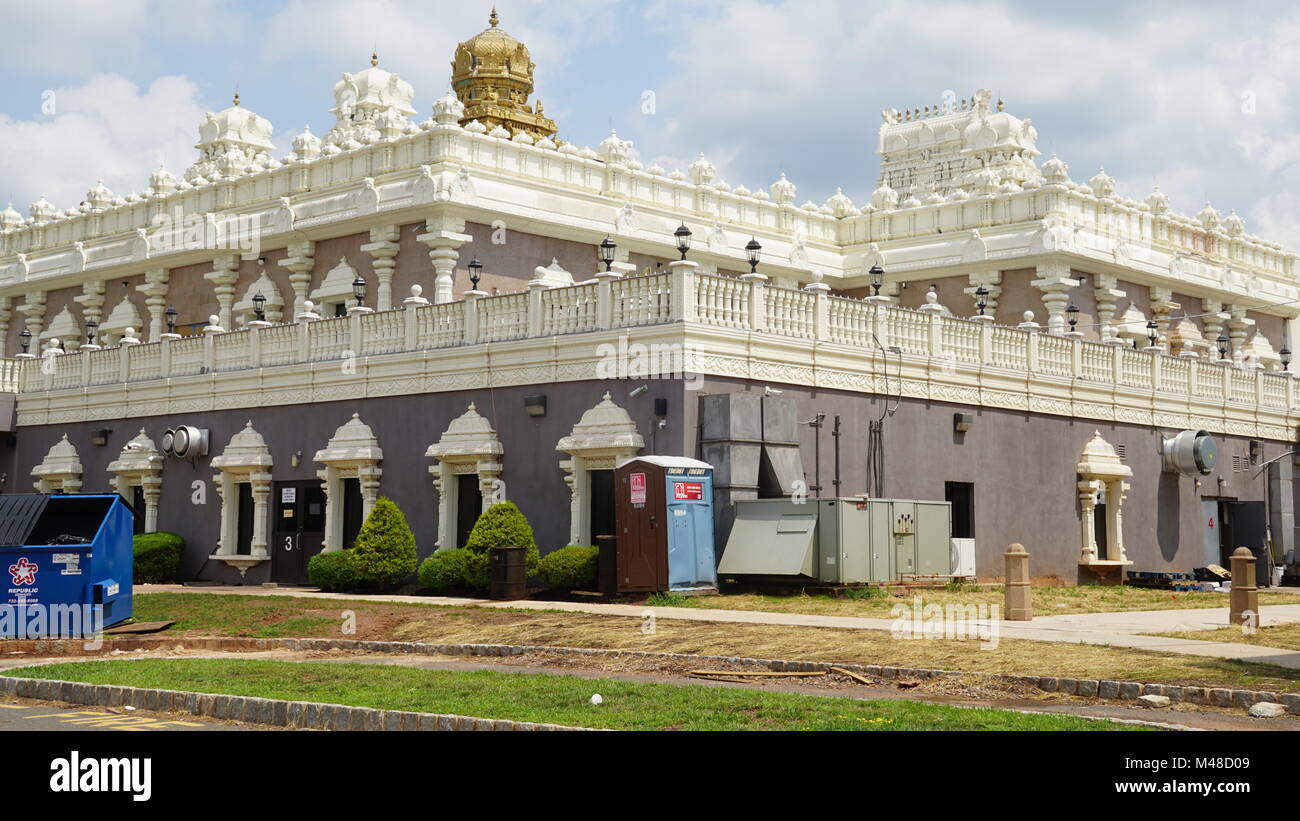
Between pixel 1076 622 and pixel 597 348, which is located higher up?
pixel 597 348

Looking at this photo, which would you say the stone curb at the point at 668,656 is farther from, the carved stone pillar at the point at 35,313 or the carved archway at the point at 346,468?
the carved stone pillar at the point at 35,313

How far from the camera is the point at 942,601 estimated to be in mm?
23500

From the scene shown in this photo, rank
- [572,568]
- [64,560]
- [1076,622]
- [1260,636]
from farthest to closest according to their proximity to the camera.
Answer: [572,568] → [1076,622] → [64,560] → [1260,636]

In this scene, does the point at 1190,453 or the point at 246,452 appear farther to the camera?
the point at 1190,453

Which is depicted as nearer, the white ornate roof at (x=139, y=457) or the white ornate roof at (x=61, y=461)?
the white ornate roof at (x=139, y=457)

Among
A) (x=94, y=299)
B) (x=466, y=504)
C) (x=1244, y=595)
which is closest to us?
(x=1244, y=595)

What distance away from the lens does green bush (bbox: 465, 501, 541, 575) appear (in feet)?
82.7

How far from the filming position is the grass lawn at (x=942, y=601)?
22109mm

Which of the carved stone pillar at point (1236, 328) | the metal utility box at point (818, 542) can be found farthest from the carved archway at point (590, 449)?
the carved stone pillar at point (1236, 328)

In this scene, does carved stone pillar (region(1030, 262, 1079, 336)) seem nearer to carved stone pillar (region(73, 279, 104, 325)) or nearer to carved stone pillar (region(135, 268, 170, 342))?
carved stone pillar (region(135, 268, 170, 342))

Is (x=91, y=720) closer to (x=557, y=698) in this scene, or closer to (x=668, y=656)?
(x=557, y=698)

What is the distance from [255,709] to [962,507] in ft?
62.0

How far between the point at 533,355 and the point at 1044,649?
12.6 m

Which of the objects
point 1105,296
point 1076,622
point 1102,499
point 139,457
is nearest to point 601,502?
point 1076,622
